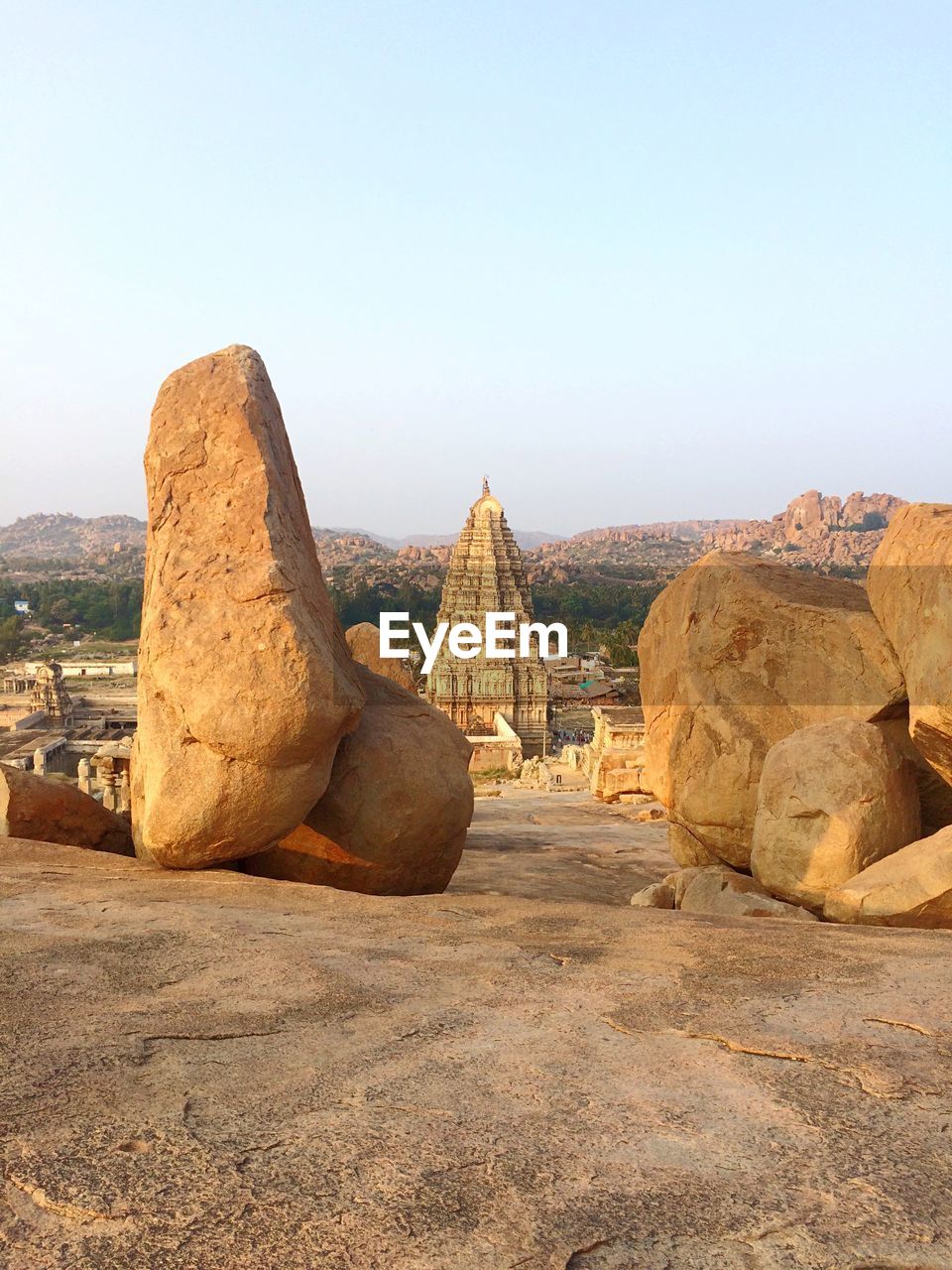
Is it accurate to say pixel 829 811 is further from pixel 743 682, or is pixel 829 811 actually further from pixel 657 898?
pixel 743 682

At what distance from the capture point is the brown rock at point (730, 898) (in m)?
5.87

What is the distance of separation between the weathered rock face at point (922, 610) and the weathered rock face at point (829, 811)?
0.93 feet

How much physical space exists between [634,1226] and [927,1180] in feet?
2.26

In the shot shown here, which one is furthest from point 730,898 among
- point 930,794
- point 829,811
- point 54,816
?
point 54,816

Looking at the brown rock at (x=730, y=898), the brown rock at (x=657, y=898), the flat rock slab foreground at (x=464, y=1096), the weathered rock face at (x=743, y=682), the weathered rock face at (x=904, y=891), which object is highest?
the weathered rock face at (x=743, y=682)

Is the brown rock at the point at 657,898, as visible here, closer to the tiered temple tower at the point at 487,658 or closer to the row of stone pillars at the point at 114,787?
the row of stone pillars at the point at 114,787

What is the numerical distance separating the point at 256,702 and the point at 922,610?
3690 mm

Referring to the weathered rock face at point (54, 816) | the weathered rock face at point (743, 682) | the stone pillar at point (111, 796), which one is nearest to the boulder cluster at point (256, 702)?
the weathered rock face at point (54, 816)

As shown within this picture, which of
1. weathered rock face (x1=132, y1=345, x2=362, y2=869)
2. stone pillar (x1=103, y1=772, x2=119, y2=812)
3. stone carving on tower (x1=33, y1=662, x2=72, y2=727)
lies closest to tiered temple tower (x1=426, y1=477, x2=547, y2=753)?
stone carving on tower (x1=33, y1=662, x2=72, y2=727)

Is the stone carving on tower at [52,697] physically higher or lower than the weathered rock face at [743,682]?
lower

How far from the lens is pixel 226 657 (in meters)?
5.66

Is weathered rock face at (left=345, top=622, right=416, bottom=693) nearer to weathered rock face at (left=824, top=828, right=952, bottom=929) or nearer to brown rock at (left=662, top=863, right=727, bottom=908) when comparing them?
brown rock at (left=662, top=863, right=727, bottom=908)

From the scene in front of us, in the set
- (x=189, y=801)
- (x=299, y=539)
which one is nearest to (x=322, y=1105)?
(x=189, y=801)

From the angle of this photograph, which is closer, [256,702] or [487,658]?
[256,702]
